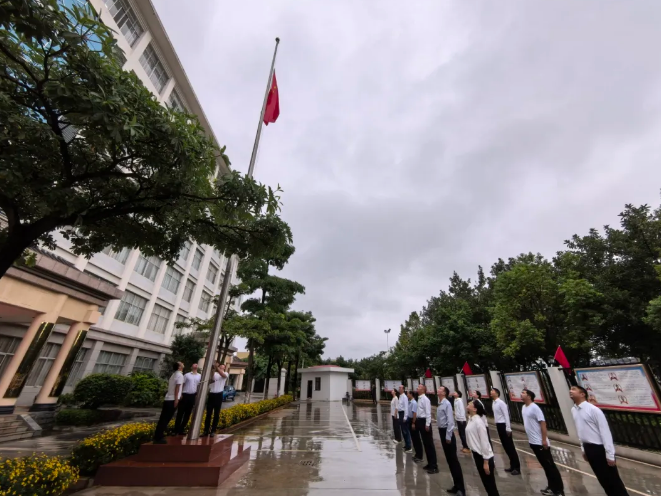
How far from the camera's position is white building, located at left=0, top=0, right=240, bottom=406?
14.3 metres

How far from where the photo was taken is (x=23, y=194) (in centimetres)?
496

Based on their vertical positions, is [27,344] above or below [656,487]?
above

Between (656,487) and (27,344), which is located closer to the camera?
(656,487)

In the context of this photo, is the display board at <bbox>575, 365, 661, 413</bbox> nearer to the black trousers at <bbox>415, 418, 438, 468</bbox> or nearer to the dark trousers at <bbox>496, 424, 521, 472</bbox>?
the dark trousers at <bbox>496, 424, 521, 472</bbox>

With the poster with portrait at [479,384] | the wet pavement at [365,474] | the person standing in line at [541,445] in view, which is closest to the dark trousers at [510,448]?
the wet pavement at [365,474]

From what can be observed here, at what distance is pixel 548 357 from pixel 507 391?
9344 mm

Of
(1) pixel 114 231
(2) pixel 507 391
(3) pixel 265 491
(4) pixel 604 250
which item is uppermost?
(4) pixel 604 250

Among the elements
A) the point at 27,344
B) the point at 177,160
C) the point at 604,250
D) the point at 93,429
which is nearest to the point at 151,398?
the point at 93,429

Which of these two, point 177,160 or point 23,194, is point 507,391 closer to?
point 177,160

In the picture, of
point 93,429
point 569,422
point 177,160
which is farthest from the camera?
point 93,429

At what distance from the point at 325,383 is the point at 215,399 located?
24563 millimetres

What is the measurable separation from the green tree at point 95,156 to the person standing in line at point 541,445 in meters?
5.31

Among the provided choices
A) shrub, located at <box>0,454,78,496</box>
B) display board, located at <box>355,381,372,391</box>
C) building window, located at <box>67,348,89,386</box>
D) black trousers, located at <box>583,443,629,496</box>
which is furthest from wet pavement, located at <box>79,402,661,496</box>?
display board, located at <box>355,381,372,391</box>

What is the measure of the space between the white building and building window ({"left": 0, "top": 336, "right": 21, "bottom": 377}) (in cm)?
3
